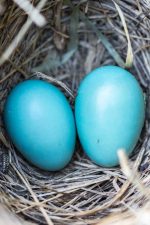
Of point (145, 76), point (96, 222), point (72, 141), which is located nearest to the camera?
point (96, 222)

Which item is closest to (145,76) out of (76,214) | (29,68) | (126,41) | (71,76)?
(126,41)

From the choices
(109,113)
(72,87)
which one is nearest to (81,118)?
(109,113)

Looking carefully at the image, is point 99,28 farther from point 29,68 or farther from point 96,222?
point 96,222

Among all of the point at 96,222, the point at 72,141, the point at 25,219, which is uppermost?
the point at 72,141
